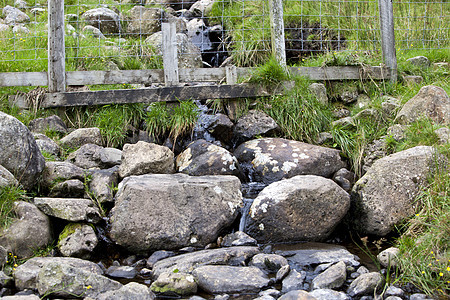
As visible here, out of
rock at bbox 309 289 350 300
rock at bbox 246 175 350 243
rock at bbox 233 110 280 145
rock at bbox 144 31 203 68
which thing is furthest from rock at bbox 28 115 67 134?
rock at bbox 309 289 350 300

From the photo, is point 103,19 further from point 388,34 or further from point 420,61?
point 420,61

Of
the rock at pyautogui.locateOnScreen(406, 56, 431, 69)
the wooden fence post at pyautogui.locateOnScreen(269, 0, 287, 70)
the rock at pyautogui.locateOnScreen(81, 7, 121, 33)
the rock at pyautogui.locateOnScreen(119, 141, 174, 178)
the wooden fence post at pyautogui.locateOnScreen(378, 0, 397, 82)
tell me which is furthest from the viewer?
the rock at pyautogui.locateOnScreen(81, 7, 121, 33)

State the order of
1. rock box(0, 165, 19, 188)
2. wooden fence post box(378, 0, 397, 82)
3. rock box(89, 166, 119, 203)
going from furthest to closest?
1. wooden fence post box(378, 0, 397, 82)
2. rock box(89, 166, 119, 203)
3. rock box(0, 165, 19, 188)

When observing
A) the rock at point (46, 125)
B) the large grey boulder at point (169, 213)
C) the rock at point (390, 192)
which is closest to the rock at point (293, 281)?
the large grey boulder at point (169, 213)

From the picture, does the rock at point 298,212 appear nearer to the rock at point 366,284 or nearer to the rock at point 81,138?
the rock at point 366,284

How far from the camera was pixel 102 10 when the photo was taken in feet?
31.9

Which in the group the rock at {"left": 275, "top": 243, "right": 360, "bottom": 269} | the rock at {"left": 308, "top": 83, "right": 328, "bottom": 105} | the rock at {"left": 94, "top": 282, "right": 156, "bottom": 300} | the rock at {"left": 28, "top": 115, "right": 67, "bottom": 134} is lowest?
the rock at {"left": 275, "top": 243, "right": 360, "bottom": 269}

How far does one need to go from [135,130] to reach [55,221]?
2044 millimetres

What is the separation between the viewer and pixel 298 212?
4125 millimetres

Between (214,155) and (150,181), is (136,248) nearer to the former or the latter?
(150,181)

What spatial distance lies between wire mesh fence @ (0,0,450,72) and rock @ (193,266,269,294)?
13.4ft

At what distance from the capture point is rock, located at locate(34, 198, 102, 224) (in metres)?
4.04

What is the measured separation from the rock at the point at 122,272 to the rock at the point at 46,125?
2.58 m

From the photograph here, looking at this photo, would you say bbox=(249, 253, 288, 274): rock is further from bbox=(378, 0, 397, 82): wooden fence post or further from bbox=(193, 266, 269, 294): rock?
bbox=(378, 0, 397, 82): wooden fence post
